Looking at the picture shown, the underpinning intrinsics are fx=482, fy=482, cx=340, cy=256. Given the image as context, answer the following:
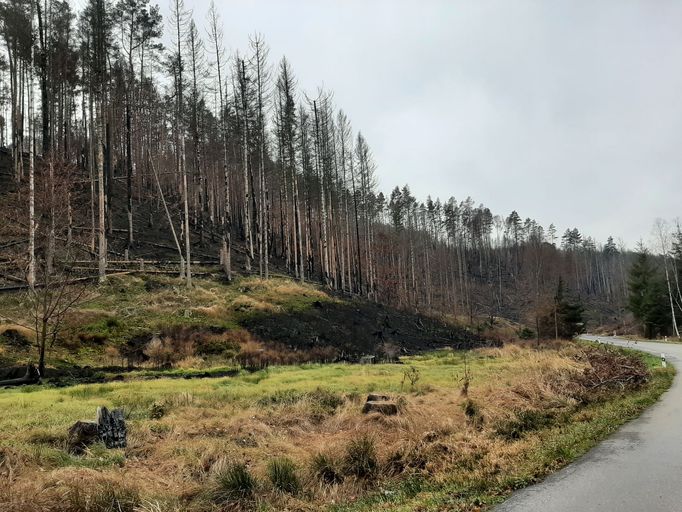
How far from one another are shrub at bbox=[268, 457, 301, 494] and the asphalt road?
10.5ft

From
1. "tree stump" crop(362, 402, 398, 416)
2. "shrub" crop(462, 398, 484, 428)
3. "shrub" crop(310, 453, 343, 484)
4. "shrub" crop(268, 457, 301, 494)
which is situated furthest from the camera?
"tree stump" crop(362, 402, 398, 416)

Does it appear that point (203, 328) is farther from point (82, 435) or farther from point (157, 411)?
point (82, 435)

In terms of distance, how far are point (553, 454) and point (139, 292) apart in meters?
25.6

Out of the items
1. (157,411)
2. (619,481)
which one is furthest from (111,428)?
(619,481)

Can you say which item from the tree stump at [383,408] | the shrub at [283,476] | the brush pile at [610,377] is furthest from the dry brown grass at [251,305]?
the shrub at [283,476]

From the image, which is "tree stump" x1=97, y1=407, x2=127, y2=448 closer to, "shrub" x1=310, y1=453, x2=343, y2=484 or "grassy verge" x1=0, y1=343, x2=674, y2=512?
"grassy verge" x1=0, y1=343, x2=674, y2=512

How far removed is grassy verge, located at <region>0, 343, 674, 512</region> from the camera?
6.64 metres

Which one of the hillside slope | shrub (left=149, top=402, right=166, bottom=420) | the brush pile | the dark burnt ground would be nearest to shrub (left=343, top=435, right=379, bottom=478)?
shrub (left=149, top=402, right=166, bottom=420)

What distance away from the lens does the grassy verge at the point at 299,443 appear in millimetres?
6645

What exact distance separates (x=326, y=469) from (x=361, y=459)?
0.65m

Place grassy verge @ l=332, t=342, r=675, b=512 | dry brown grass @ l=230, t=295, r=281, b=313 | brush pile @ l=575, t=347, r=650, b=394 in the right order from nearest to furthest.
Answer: grassy verge @ l=332, t=342, r=675, b=512 < brush pile @ l=575, t=347, r=650, b=394 < dry brown grass @ l=230, t=295, r=281, b=313

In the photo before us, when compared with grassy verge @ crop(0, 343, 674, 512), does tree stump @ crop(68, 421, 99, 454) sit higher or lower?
higher

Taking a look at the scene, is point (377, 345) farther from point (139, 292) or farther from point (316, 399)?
point (316, 399)

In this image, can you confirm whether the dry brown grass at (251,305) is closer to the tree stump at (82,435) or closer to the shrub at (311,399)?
the shrub at (311,399)
